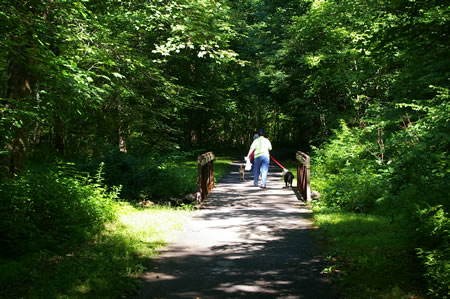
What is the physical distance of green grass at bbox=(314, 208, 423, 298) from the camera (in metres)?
5.00

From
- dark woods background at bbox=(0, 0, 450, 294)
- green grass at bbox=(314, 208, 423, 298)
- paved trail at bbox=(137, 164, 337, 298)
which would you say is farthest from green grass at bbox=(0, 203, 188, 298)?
green grass at bbox=(314, 208, 423, 298)

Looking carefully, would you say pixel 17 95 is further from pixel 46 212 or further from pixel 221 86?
pixel 221 86

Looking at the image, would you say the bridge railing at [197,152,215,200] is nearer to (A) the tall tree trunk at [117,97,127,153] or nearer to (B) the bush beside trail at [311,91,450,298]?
(A) the tall tree trunk at [117,97,127,153]

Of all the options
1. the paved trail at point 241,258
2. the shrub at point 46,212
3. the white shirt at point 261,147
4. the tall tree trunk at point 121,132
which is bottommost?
the paved trail at point 241,258

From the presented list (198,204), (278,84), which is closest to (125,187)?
(198,204)

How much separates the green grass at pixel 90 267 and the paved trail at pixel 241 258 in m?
0.31

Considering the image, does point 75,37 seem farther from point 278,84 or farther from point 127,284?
point 278,84

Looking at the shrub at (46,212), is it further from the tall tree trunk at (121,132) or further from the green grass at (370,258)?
the tall tree trunk at (121,132)

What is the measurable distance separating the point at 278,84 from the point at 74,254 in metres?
20.4

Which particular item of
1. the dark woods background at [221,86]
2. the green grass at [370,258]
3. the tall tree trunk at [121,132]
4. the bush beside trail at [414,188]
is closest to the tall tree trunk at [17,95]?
the dark woods background at [221,86]

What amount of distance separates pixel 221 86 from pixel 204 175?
57.9 feet

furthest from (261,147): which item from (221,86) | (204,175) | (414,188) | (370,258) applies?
(221,86)

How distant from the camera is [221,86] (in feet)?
96.9

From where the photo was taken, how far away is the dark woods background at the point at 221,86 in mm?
6895
